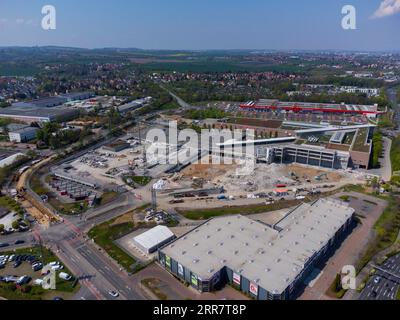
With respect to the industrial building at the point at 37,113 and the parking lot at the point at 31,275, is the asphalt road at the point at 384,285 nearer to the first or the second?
the parking lot at the point at 31,275

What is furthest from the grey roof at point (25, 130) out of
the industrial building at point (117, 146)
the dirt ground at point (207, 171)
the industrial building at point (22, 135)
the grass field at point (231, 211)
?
the grass field at point (231, 211)

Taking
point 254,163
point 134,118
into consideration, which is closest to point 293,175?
point 254,163

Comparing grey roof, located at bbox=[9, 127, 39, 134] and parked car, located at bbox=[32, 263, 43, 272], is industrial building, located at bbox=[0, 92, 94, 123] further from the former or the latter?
parked car, located at bbox=[32, 263, 43, 272]

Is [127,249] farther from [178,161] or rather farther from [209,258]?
[178,161]

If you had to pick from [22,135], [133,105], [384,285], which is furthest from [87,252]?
[133,105]

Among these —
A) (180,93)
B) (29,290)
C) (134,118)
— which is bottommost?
(29,290)

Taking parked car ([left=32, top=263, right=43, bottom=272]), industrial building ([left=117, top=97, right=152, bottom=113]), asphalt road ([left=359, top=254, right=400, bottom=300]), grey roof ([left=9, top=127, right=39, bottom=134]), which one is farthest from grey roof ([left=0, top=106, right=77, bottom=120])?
asphalt road ([left=359, top=254, right=400, bottom=300])

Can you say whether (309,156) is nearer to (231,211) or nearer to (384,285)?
(231,211)
